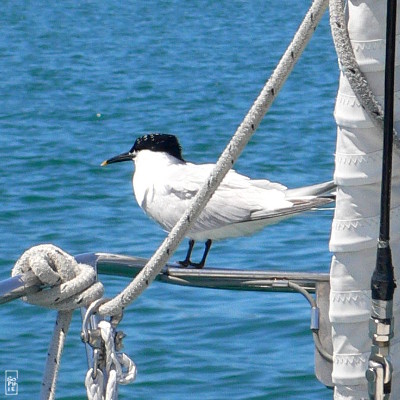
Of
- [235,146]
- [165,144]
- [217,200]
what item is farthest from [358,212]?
[165,144]

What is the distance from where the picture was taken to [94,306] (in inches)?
77.1

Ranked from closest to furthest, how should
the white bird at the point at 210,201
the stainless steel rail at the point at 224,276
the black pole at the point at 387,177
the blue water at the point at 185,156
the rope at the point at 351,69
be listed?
the black pole at the point at 387,177
the rope at the point at 351,69
the stainless steel rail at the point at 224,276
the white bird at the point at 210,201
the blue water at the point at 185,156

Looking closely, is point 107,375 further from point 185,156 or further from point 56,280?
point 185,156

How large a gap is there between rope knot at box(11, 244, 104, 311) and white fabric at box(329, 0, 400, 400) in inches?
16.1

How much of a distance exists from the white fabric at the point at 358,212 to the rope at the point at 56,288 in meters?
0.41

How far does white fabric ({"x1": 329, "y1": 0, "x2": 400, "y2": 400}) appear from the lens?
1799 millimetres

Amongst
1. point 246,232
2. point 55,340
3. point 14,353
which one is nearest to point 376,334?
point 55,340

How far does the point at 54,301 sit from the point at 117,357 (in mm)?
154

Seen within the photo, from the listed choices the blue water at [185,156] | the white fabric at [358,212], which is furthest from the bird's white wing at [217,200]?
the white fabric at [358,212]

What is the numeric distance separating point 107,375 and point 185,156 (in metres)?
9.24

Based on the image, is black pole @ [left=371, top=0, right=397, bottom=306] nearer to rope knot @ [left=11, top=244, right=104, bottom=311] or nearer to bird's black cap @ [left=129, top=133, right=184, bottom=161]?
rope knot @ [left=11, top=244, right=104, bottom=311]

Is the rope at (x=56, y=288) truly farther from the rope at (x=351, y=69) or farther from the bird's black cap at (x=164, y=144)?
the bird's black cap at (x=164, y=144)

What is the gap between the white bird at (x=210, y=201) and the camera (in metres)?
3.88

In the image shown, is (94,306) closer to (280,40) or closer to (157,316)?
(157,316)
